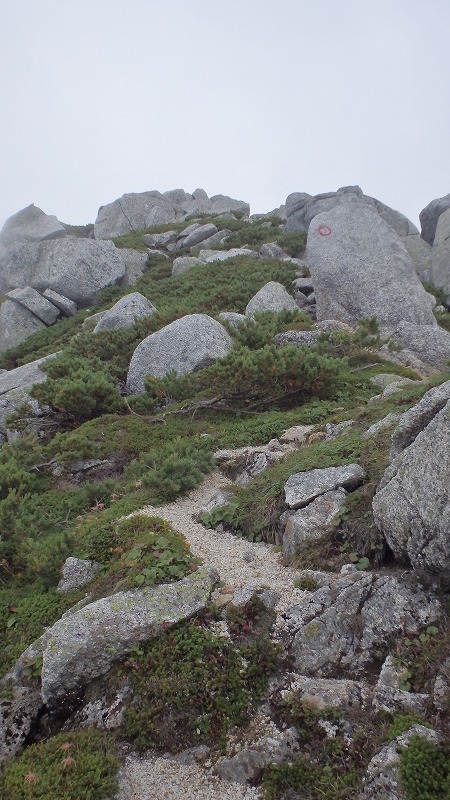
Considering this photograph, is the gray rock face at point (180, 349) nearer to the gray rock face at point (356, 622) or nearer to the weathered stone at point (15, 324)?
the gray rock face at point (356, 622)

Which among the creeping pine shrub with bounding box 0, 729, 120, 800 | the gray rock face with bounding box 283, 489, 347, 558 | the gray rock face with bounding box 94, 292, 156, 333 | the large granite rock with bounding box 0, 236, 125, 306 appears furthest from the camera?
the large granite rock with bounding box 0, 236, 125, 306

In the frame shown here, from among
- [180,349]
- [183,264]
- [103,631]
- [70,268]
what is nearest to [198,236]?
[183,264]

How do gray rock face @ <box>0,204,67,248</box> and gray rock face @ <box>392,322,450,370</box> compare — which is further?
gray rock face @ <box>0,204,67,248</box>

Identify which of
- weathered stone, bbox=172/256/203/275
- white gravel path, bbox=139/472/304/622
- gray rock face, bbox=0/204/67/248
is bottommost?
white gravel path, bbox=139/472/304/622

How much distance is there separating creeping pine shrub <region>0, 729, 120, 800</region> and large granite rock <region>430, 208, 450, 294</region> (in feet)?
94.7

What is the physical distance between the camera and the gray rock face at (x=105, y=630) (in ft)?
21.9

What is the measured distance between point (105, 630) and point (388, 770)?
3738mm

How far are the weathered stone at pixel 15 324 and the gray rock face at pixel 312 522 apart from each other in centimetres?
2937

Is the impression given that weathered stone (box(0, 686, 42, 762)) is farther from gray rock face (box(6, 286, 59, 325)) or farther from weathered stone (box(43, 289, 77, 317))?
gray rock face (box(6, 286, 59, 325))

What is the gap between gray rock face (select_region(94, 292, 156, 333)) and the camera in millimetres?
23844

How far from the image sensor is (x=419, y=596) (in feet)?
21.0

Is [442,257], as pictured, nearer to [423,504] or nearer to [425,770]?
[423,504]

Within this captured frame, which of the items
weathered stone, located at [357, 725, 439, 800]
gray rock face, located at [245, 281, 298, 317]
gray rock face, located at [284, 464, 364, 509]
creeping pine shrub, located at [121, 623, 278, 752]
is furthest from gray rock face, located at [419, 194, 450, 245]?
weathered stone, located at [357, 725, 439, 800]

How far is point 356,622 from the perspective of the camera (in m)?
6.45
